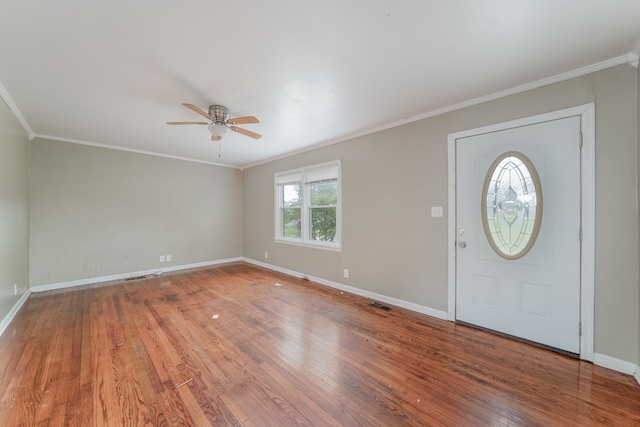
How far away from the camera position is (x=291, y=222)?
5.16 m


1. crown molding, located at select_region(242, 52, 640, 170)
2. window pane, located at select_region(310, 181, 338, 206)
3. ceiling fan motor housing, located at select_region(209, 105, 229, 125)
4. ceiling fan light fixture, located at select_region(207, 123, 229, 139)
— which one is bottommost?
window pane, located at select_region(310, 181, 338, 206)

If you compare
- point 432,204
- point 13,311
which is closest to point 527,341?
point 432,204

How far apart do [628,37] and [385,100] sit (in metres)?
1.75

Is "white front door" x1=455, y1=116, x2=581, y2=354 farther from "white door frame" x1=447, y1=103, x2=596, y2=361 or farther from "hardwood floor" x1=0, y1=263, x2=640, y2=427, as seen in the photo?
"hardwood floor" x1=0, y1=263, x2=640, y2=427

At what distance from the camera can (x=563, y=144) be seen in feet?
7.20

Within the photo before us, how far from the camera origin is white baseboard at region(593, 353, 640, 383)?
1.87 metres

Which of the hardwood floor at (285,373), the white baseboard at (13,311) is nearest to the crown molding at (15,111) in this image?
the white baseboard at (13,311)

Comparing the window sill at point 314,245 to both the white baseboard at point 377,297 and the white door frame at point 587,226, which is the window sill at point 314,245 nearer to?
the white baseboard at point 377,297

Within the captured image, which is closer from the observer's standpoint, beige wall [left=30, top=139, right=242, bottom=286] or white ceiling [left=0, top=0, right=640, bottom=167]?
white ceiling [left=0, top=0, right=640, bottom=167]

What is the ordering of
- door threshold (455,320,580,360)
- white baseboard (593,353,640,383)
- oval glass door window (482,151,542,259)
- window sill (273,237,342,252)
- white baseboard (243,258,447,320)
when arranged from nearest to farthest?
white baseboard (593,353,640,383)
door threshold (455,320,580,360)
oval glass door window (482,151,542,259)
white baseboard (243,258,447,320)
window sill (273,237,342,252)

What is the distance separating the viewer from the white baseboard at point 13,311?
102 inches

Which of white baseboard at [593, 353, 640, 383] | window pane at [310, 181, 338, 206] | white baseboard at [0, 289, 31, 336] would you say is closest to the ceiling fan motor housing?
window pane at [310, 181, 338, 206]

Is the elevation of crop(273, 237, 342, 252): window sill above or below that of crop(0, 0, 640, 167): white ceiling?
below

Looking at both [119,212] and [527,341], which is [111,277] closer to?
[119,212]
